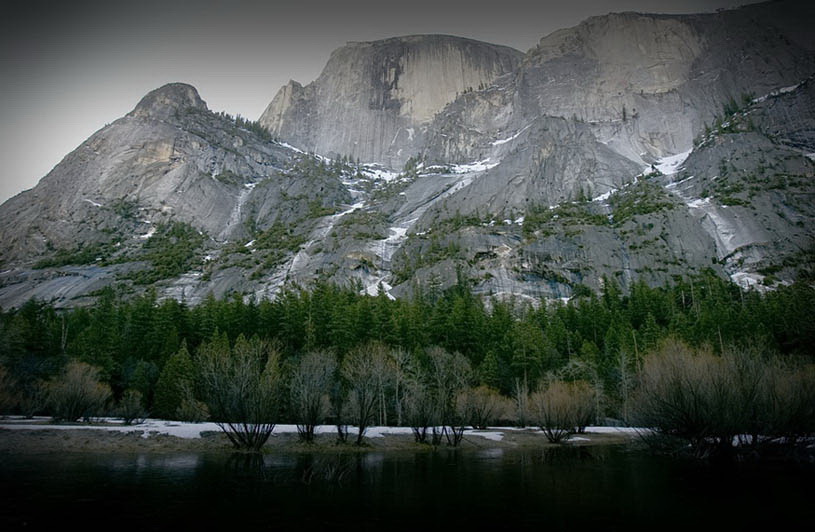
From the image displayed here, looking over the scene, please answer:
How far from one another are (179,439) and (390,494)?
22.7 metres

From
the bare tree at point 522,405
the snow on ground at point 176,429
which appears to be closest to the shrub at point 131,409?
the snow on ground at point 176,429

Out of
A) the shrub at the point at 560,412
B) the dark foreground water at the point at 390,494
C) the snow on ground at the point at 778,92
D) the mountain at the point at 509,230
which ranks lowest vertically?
the dark foreground water at the point at 390,494

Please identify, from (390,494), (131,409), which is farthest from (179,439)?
(390,494)

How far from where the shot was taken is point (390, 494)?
2048cm

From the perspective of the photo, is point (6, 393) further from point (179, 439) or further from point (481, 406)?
point (481, 406)

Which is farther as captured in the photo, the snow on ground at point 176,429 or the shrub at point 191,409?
the shrub at point 191,409

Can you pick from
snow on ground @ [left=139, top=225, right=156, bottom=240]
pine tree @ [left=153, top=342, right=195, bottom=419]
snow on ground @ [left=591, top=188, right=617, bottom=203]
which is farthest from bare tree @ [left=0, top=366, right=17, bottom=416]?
snow on ground @ [left=591, top=188, right=617, bottom=203]

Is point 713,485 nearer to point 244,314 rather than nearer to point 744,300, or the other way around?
point 244,314

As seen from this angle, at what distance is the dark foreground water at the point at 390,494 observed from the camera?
51.1 ft

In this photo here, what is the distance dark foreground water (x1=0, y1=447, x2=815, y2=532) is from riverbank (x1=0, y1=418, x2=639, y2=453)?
368 cm

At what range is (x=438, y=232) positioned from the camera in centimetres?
15075

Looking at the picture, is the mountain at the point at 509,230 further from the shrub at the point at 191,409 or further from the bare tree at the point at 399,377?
the shrub at the point at 191,409

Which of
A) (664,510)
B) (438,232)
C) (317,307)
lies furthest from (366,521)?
(438,232)

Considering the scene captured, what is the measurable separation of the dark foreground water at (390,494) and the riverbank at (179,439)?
3684 mm
